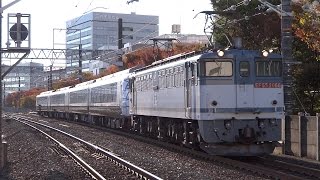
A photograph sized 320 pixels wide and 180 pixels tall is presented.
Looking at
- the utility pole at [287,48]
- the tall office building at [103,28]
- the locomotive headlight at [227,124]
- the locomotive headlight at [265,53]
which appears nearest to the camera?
the locomotive headlight at [227,124]

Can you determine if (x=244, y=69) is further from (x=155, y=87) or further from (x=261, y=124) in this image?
(x=155, y=87)

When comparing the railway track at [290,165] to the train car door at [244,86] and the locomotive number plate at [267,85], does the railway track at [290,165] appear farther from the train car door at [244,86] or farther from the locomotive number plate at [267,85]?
the locomotive number plate at [267,85]

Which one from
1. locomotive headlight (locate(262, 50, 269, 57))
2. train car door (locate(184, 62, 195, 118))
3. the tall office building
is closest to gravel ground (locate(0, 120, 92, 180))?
train car door (locate(184, 62, 195, 118))

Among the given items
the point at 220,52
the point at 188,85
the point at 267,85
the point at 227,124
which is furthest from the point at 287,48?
the point at 227,124

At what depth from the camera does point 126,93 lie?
31.1 metres

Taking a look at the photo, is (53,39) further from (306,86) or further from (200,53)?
(200,53)

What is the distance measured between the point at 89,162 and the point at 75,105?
34584 mm

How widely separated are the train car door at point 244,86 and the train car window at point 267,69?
0.29m

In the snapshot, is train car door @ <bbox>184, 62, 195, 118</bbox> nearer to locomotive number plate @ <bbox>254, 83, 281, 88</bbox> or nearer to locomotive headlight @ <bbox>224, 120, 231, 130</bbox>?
locomotive headlight @ <bbox>224, 120, 231, 130</bbox>

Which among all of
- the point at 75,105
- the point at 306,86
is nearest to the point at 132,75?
the point at 306,86

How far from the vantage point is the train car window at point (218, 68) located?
1722cm

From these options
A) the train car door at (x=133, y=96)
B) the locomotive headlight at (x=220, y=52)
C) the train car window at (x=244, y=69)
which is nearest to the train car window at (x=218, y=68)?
the locomotive headlight at (x=220, y=52)

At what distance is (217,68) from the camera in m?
17.3

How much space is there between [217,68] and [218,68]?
1.4 inches
